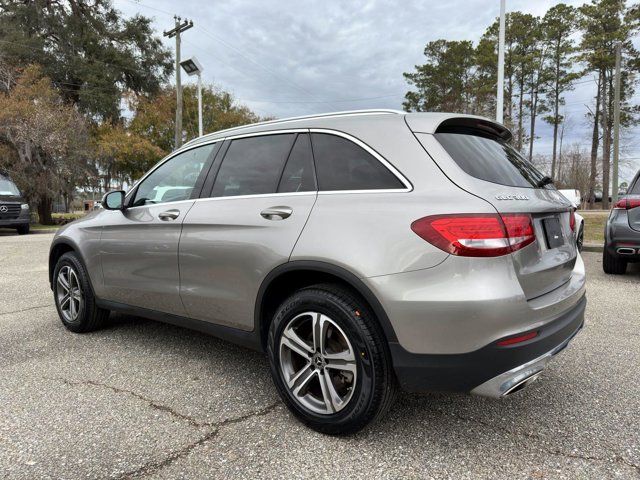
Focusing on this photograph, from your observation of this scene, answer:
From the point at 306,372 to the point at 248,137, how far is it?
5.30 feet

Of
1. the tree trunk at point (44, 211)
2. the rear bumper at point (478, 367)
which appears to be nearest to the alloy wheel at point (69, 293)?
the rear bumper at point (478, 367)

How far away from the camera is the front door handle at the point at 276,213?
2604 millimetres

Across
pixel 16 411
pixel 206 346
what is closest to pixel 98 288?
pixel 206 346

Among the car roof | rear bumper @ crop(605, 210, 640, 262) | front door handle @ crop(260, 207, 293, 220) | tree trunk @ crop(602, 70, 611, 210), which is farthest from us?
tree trunk @ crop(602, 70, 611, 210)

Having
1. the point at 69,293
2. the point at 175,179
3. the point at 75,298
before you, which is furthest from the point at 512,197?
the point at 69,293

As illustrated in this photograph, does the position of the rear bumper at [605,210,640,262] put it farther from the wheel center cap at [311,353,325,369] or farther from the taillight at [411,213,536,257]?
the wheel center cap at [311,353,325,369]

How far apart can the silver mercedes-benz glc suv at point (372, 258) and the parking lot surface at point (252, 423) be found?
0.27m

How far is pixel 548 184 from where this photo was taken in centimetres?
287

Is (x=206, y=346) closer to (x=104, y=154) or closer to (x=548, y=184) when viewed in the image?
(x=548, y=184)

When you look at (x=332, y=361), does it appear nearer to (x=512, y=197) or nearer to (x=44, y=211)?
(x=512, y=197)

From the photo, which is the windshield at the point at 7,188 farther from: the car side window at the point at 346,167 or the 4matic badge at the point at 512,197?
the 4matic badge at the point at 512,197

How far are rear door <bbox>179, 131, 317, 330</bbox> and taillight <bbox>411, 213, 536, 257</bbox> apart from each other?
73 cm

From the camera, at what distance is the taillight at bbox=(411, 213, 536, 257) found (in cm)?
204

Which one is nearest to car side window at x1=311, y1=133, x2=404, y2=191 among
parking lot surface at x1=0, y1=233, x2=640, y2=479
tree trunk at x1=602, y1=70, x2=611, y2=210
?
parking lot surface at x1=0, y1=233, x2=640, y2=479
